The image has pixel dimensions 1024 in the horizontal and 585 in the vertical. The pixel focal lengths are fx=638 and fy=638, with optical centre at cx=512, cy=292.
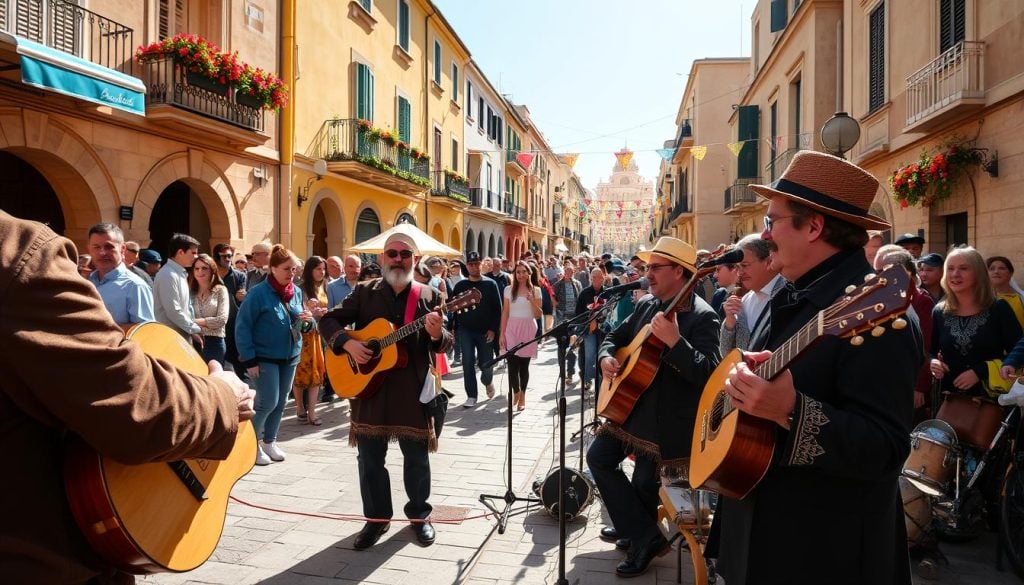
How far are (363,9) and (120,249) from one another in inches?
581

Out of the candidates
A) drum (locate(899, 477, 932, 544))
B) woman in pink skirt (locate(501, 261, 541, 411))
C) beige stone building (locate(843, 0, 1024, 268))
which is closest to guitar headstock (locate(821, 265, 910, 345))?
drum (locate(899, 477, 932, 544))

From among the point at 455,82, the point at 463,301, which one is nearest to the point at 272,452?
the point at 463,301

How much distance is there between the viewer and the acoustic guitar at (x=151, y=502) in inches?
63.0

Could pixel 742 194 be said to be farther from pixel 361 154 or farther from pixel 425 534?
pixel 425 534

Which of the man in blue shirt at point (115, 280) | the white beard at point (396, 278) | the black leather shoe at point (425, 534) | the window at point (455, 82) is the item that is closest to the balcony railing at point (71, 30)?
the man in blue shirt at point (115, 280)

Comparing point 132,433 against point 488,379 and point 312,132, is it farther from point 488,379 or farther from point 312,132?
point 312,132

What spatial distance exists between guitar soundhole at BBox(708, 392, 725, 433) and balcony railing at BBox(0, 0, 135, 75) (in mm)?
9611

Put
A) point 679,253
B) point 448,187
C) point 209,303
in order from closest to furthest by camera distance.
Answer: point 679,253 < point 209,303 < point 448,187

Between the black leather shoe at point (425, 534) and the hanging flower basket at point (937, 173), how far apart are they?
921 centimetres

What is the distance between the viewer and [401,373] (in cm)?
439

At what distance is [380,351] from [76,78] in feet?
22.4

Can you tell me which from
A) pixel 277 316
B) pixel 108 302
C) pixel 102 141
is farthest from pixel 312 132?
pixel 108 302

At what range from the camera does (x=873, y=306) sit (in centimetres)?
165

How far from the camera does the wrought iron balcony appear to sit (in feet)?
53.2
